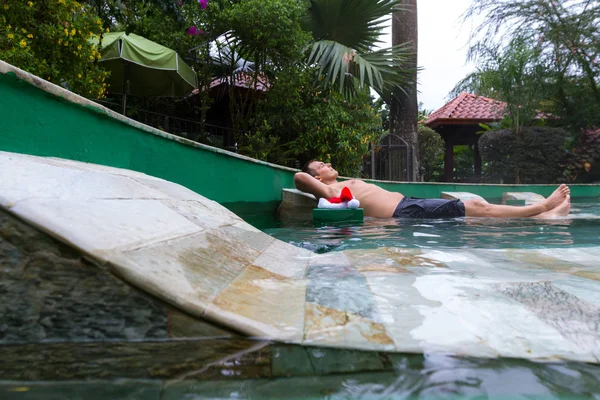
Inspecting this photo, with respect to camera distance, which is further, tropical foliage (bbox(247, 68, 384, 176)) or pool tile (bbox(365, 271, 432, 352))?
tropical foliage (bbox(247, 68, 384, 176))

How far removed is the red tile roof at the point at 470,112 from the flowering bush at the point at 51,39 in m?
12.8

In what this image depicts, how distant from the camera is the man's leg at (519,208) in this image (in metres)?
4.32

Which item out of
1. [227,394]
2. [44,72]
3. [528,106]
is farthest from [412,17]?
[227,394]

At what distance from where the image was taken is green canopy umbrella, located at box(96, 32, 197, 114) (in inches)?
261

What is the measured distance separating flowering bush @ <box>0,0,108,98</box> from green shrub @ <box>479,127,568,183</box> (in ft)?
39.5

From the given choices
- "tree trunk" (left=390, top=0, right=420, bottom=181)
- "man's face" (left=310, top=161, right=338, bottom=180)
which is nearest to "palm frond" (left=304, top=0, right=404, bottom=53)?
"tree trunk" (left=390, top=0, right=420, bottom=181)

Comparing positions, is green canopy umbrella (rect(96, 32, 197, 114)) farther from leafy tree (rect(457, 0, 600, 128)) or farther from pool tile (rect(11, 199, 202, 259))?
leafy tree (rect(457, 0, 600, 128))

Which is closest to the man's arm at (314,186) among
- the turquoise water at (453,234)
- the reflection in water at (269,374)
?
the turquoise water at (453,234)

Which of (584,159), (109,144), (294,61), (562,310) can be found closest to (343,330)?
(562,310)

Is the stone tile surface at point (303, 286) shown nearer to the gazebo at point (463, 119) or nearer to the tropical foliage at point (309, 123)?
the tropical foliage at point (309, 123)

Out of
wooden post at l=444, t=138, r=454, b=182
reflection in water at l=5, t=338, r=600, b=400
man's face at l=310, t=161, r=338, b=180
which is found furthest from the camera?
wooden post at l=444, t=138, r=454, b=182

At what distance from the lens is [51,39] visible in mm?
3951

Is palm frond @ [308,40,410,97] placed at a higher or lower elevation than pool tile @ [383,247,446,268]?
higher

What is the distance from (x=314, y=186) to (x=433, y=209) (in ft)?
4.31
